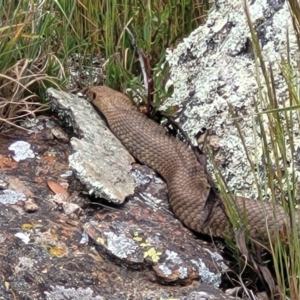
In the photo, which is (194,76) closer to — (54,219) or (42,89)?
(42,89)

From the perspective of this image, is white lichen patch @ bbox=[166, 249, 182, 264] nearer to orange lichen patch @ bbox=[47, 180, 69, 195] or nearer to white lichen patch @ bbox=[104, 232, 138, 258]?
white lichen patch @ bbox=[104, 232, 138, 258]

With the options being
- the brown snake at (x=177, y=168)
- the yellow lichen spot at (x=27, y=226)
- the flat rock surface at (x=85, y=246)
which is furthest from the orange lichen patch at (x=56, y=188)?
the brown snake at (x=177, y=168)

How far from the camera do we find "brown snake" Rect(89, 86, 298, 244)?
2.82 metres

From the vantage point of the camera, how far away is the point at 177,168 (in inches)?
131

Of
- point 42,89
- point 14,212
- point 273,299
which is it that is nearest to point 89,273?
point 14,212

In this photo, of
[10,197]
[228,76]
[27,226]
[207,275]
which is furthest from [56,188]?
[228,76]

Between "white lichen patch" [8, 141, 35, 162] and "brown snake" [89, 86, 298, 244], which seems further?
"white lichen patch" [8, 141, 35, 162]

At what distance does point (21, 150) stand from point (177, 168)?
0.65 metres

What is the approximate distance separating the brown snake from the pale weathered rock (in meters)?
0.06

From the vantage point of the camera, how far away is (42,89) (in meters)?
3.53

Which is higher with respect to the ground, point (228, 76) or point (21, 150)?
point (228, 76)

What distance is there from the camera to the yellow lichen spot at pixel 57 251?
2619 mm

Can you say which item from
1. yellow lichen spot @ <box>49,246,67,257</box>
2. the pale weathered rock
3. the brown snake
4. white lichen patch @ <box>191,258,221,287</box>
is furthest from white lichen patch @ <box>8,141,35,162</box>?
white lichen patch @ <box>191,258,221,287</box>

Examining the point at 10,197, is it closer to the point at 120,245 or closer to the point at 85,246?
the point at 85,246
